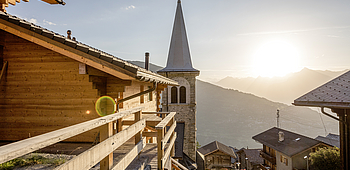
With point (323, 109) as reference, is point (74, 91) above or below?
above

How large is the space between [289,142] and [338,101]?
15.3 metres

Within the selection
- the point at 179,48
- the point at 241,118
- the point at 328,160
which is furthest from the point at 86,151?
the point at 241,118

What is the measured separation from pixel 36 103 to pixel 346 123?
9.60 m

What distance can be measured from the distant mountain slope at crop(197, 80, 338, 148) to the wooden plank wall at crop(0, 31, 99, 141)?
75.1 m

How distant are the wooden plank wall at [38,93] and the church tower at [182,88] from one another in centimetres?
1543

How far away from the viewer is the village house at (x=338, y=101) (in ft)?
21.7

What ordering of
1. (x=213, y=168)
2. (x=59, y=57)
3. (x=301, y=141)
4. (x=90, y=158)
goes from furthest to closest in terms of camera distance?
1. (x=213, y=168)
2. (x=301, y=141)
3. (x=59, y=57)
4. (x=90, y=158)

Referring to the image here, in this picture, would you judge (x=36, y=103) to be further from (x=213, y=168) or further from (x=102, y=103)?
(x=213, y=168)

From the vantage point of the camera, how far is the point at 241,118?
3964 inches

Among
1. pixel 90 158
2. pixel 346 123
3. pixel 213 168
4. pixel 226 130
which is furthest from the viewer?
pixel 226 130

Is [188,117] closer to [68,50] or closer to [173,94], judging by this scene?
[173,94]

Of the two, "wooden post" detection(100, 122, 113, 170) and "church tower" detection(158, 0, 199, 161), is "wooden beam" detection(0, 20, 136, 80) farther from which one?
"church tower" detection(158, 0, 199, 161)

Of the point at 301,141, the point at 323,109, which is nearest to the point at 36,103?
the point at 323,109

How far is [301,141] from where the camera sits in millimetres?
18703
